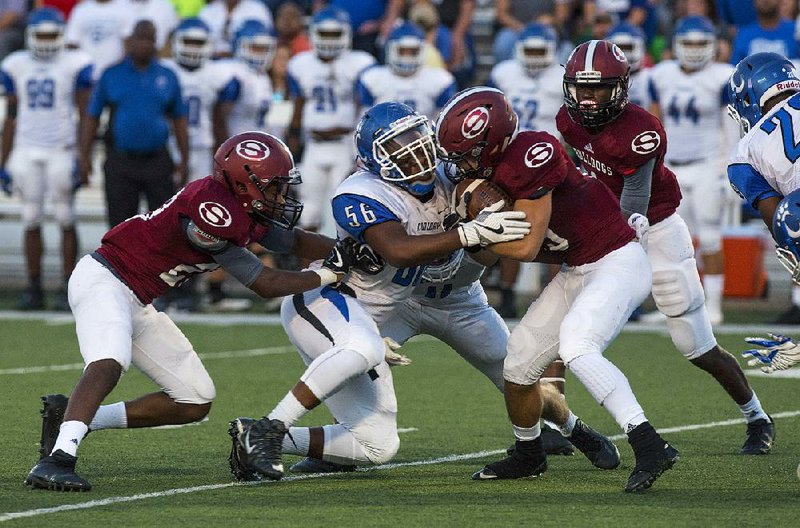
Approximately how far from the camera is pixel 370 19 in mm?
13648

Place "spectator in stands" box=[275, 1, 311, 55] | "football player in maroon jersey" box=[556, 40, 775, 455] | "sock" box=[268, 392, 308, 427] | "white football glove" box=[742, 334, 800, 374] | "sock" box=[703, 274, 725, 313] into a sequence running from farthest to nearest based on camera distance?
"spectator in stands" box=[275, 1, 311, 55] → "sock" box=[703, 274, 725, 313] → "football player in maroon jersey" box=[556, 40, 775, 455] → "sock" box=[268, 392, 308, 427] → "white football glove" box=[742, 334, 800, 374]

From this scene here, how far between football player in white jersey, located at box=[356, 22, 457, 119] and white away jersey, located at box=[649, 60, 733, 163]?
1730 millimetres

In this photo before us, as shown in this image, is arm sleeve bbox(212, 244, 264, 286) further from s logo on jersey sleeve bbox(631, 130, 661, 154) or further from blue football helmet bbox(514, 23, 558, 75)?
blue football helmet bbox(514, 23, 558, 75)

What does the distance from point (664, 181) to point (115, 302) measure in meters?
2.41

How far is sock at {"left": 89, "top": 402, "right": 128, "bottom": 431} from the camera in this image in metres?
5.49

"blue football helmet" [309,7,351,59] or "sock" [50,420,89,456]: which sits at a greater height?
"blue football helmet" [309,7,351,59]

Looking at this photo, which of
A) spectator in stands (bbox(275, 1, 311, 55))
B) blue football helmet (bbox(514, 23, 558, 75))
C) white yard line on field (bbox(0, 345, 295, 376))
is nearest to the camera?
white yard line on field (bbox(0, 345, 295, 376))

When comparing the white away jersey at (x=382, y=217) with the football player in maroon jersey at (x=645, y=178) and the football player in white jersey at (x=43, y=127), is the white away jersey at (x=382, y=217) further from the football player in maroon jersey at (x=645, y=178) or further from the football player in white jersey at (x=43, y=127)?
the football player in white jersey at (x=43, y=127)

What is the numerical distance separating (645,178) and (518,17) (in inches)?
304

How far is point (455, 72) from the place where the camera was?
13.1 metres

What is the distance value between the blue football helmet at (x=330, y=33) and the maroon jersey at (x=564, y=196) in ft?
21.2

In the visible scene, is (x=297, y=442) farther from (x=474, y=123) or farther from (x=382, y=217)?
(x=474, y=123)

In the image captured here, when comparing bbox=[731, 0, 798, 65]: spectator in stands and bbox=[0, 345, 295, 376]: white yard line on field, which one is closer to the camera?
bbox=[0, 345, 295, 376]: white yard line on field

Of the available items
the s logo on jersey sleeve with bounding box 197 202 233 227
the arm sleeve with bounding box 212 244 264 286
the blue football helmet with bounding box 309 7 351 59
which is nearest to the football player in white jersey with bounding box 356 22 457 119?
the blue football helmet with bounding box 309 7 351 59
